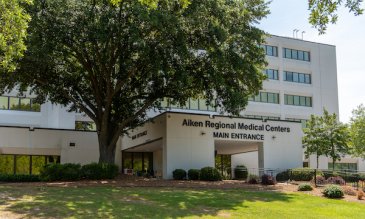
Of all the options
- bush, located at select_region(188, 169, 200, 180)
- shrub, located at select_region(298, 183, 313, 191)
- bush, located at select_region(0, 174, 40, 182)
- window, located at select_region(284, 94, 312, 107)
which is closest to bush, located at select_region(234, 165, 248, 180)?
bush, located at select_region(188, 169, 200, 180)

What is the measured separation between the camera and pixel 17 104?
140ft

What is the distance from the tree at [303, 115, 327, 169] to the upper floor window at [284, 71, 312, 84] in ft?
58.1

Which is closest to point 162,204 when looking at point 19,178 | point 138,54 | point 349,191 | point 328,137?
point 138,54

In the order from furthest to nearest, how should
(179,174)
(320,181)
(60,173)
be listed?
(179,174)
(320,181)
(60,173)

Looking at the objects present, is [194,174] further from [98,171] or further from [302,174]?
[302,174]

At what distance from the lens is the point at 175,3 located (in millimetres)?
22875

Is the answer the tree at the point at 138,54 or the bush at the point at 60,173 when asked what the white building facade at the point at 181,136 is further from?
the bush at the point at 60,173

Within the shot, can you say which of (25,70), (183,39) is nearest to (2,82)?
(25,70)

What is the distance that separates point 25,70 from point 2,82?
223cm

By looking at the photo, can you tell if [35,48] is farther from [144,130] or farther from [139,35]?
[144,130]

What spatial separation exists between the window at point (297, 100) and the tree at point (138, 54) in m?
27.9

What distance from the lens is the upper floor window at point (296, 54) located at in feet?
187

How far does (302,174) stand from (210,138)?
6344 mm

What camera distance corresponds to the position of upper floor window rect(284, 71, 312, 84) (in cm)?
5638
